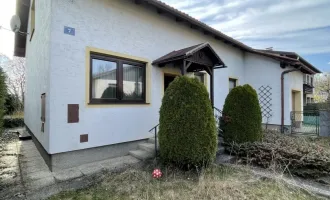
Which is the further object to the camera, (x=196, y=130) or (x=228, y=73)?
(x=228, y=73)

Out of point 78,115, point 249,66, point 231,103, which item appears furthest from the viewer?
point 249,66

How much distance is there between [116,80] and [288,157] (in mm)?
4958

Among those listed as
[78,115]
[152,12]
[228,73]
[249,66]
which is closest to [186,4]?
[152,12]

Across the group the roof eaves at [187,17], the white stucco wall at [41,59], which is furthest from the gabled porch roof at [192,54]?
the white stucco wall at [41,59]

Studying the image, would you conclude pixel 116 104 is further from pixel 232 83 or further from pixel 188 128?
pixel 232 83

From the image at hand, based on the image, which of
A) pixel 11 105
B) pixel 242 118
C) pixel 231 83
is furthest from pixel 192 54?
pixel 11 105

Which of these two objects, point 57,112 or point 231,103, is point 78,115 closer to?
point 57,112

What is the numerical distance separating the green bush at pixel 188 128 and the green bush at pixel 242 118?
1649mm

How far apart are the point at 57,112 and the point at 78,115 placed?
480 mm

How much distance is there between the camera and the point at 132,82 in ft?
19.9

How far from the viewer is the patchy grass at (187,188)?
3.22 m

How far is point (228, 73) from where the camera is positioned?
9.71 metres

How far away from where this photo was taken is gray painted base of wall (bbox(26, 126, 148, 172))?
4500 mm

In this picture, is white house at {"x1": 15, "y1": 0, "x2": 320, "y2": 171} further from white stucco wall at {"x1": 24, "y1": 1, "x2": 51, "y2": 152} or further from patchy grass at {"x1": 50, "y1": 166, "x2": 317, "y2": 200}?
patchy grass at {"x1": 50, "y1": 166, "x2": 317, "y2": 200}
